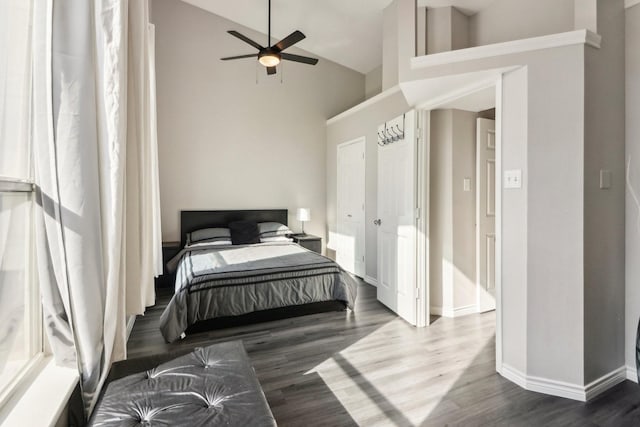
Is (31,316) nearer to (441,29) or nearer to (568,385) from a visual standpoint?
(568,385)

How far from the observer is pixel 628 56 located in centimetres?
216

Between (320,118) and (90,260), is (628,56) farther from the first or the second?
(320,118)

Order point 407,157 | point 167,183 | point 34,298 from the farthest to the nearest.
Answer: point 167,183
point 407,157
point 34,298

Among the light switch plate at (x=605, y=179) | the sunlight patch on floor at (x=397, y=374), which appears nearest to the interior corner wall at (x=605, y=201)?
the light switch plate at (x=605, y=179)

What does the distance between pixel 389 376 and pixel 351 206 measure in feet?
10.1

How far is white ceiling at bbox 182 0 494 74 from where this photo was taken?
13.3ft

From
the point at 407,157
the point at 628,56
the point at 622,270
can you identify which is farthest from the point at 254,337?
the point at 628,56

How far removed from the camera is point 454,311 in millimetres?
3316

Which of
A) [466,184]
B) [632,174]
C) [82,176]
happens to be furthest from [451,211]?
[82,176]

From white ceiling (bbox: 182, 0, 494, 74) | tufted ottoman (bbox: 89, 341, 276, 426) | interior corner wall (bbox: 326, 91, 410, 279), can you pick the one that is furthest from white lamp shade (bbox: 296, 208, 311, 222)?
tufted ottoman (bbox: 89, 341, 276, 426)

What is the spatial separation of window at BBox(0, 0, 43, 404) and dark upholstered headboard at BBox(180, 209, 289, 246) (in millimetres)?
3345

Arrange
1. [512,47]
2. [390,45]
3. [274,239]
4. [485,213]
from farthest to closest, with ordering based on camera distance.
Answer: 1. [274,239]
2. [390,45]
3. [485,213]
4. [512,47]

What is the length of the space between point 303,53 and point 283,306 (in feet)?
13.7

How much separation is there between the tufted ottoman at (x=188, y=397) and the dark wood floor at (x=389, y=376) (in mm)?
636
